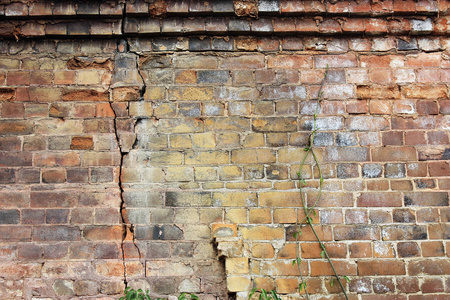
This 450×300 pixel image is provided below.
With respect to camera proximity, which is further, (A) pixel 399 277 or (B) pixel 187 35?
(B) pixel 187 35

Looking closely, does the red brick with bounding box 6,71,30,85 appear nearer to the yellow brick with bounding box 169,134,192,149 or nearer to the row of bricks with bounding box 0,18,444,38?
the row of bricks with bounding box 0,18,444,38

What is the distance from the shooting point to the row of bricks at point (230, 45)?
9.38 feet

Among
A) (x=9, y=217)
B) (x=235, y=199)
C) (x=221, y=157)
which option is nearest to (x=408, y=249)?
(x=235, y=199)

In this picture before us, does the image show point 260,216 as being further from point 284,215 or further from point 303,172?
point 303,172

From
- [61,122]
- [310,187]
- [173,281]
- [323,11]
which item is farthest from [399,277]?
[61,122]

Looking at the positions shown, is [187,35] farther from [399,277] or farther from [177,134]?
[399,277]

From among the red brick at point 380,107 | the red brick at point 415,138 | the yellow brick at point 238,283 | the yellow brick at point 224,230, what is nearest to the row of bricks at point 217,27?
the red brick at point 380,107

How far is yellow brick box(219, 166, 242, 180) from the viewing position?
2705mm

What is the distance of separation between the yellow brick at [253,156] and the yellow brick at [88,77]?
128cm

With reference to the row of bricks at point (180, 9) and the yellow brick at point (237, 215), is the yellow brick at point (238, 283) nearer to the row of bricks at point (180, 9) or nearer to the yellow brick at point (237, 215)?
the yellow brick at point (237, 215)

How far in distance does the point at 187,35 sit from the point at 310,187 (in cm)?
159

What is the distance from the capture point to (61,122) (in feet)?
9.14

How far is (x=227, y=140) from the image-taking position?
2.76 meters

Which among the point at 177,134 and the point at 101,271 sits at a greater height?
the point at 177,134
